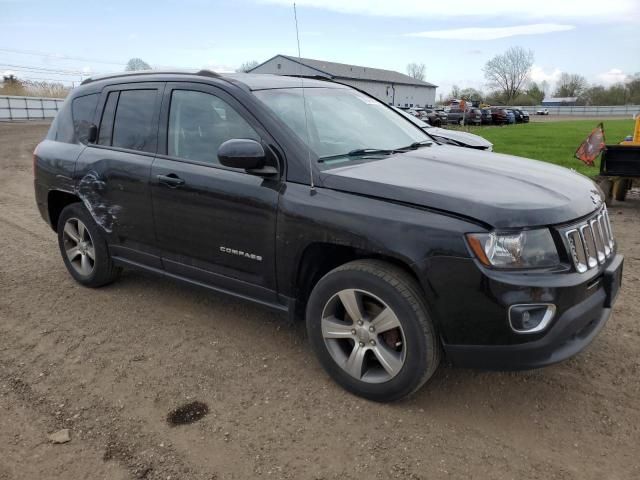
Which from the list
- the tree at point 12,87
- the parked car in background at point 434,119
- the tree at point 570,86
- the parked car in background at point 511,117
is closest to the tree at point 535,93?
the tree at point 570,86

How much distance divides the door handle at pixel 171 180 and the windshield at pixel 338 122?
0.83 m

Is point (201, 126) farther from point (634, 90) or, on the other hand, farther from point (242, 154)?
point (634, 90)

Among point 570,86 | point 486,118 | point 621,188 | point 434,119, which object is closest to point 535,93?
point 570,86

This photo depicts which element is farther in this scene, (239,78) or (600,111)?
(600,111)

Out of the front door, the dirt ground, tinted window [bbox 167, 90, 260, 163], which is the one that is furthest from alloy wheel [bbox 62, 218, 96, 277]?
tinted window [bbox 167, 90, 260, 163]

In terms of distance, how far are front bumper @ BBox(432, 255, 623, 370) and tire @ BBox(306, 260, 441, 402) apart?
19 centimetres

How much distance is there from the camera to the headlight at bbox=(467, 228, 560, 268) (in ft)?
9.04

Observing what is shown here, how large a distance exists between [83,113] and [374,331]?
11.1 ft

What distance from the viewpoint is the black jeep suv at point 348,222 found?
9.20 feet

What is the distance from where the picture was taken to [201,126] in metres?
3.95

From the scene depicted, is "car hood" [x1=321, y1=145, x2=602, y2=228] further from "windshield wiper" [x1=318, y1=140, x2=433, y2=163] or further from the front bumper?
the front bumper

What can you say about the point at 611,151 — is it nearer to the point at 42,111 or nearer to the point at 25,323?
the point at 25,323

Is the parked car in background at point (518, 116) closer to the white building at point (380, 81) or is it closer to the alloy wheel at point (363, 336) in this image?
the white building at point (380, 81)

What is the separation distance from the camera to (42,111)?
39.6 meters
